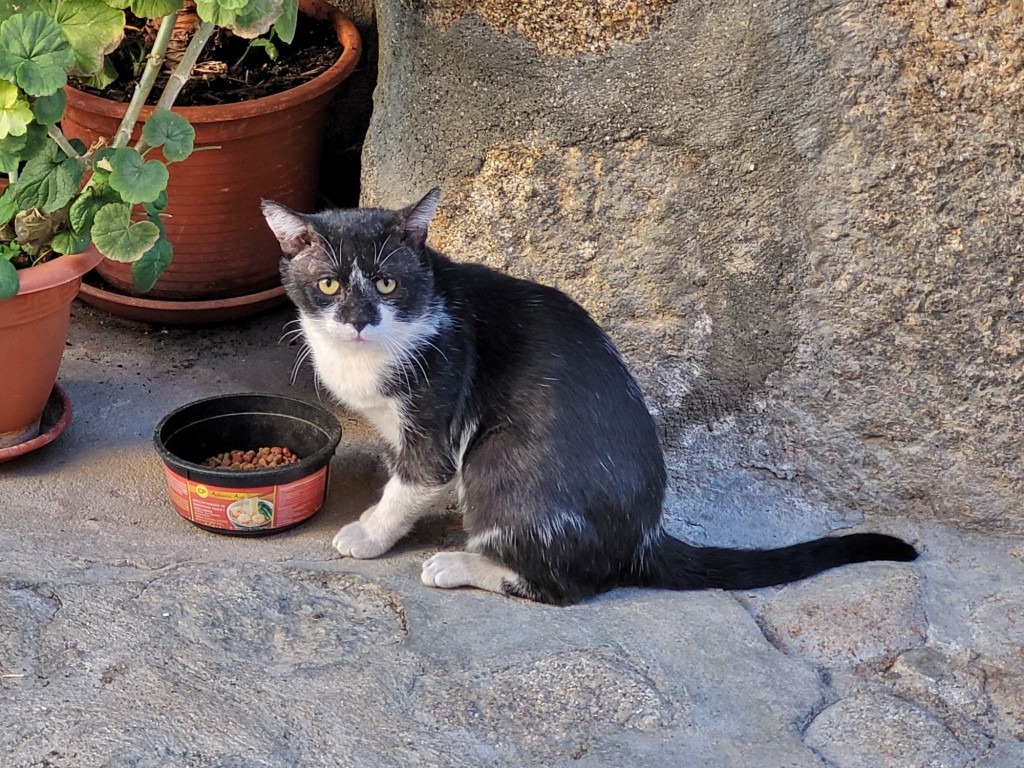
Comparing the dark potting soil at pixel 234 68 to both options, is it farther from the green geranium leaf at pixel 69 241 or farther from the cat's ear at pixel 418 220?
the cat's ear at pixel 418 220

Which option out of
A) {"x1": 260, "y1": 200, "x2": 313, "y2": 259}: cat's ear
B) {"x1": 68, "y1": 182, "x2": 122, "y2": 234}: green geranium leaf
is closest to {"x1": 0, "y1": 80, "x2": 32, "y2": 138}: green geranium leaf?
{"x1": 68, "y1": 182, "x2": 122, "y2": 234}: green geranium leaf

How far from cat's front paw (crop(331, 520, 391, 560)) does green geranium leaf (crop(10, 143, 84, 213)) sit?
111 centimetres

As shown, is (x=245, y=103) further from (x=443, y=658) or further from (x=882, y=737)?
(x=882, y=737)

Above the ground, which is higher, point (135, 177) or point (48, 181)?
point (135, 177)

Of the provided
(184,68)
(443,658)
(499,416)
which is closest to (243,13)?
(184,68)

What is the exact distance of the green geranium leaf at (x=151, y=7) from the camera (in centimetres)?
306

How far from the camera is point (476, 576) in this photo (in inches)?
119

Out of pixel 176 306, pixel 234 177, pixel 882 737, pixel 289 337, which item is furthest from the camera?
pixel 289 337

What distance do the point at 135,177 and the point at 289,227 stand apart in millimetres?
444

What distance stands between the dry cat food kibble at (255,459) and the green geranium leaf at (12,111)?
3.31 feet

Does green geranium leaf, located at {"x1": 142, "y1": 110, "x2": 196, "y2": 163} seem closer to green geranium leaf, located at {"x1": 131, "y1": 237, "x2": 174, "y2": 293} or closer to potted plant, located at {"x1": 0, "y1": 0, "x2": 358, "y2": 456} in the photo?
potted plant, located at {"x1": 0, "y1": 0, "x2": 358, "y2": 456}

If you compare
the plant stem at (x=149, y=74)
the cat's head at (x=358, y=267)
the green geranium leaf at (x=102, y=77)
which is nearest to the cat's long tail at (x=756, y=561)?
the cat's head at (x=358, y=267)

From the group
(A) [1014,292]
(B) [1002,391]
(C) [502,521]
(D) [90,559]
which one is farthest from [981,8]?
(D) [90,559]

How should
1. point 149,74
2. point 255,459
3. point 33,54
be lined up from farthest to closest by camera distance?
point 255,459
point 149,74
point 33,54
